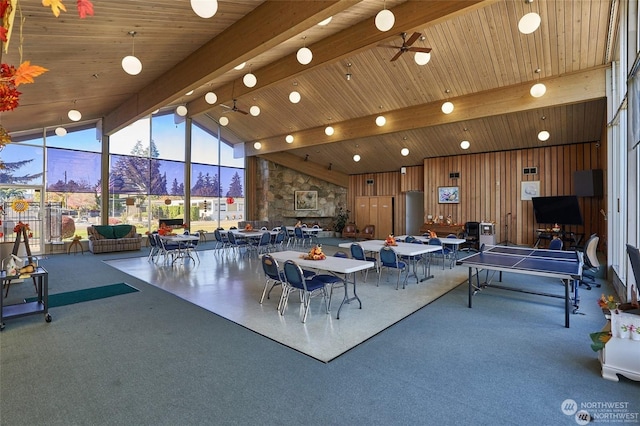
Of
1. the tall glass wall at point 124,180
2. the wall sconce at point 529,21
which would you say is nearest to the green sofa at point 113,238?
the tall glass wall at point 124,180

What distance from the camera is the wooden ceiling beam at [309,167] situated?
14336 millimetres

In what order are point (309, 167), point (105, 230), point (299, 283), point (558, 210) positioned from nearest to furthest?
point (299, 283)
point (558, 210)
point (105, 230)
point (309, 167)

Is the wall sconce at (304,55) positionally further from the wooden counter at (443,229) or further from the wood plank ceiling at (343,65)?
the wooden counter at (443,229)

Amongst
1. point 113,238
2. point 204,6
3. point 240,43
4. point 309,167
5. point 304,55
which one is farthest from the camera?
point 309,167

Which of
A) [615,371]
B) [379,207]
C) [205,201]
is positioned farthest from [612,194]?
[205,201]

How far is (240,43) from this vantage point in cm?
471

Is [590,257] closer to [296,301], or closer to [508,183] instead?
[296,301]

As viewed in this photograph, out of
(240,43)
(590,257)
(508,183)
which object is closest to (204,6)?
(240,43)

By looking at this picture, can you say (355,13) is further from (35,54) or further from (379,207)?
(379,207)

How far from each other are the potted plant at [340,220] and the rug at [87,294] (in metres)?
10.6

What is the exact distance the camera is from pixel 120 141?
1115cm

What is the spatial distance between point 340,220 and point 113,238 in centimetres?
937

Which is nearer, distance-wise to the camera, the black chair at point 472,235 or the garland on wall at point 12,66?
the garland on wall at point 12,66

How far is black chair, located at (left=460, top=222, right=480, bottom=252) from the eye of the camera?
35.1 feet
